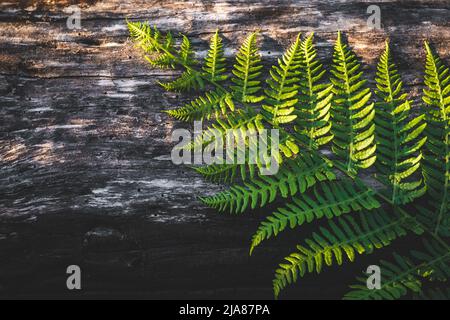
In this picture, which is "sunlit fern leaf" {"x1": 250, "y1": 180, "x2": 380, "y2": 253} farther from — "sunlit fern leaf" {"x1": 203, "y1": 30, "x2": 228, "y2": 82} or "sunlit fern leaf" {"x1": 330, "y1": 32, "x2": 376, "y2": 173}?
→ "sunlit fern leaf" {"x1": 203, "y1": 30, "x2": 228, "y2": 82}

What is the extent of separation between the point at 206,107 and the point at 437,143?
1.25 m

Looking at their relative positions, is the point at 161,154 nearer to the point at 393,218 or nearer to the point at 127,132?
the point at 127,132

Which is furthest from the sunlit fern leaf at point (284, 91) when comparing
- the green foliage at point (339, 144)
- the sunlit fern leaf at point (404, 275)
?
the sunlit fern leaf at point (404, 275)

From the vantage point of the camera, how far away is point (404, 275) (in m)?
2.46

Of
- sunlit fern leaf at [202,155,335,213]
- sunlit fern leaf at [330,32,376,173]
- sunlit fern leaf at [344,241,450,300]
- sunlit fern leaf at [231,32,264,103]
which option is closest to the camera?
sunlit fern leaf at [344,241,450,300]

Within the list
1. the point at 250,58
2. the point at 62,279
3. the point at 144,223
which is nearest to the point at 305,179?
the point at 250,58

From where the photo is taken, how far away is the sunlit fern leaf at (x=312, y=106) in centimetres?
263

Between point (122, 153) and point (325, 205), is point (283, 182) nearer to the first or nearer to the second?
point (325, 205)

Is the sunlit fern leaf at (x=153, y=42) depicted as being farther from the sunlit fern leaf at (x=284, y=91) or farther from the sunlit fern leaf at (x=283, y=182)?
the sunlit fern leaf at (x=283, y=182)

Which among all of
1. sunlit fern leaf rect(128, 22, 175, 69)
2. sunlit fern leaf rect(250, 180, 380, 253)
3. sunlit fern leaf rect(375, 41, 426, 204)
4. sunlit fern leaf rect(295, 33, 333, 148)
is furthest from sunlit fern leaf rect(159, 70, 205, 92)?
sunlit fern leaf rect(375, 41, 426, 204)

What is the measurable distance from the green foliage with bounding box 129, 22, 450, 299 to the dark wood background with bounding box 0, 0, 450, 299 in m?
0.17

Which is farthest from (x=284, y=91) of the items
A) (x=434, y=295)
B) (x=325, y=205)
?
(x=434, y=295)

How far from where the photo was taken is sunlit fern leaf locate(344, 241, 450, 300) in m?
2.36
